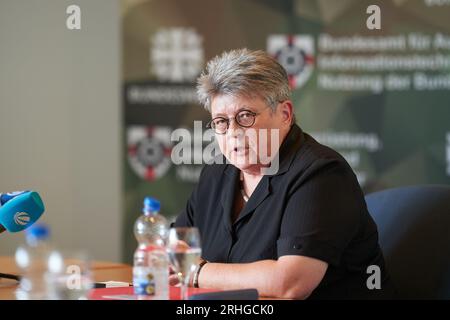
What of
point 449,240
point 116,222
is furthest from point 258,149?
point 116,222

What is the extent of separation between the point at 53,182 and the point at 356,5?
2.19 meters

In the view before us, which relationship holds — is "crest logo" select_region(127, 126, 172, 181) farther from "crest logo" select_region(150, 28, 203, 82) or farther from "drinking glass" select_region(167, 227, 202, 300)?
Answer: "drinking glass" select_region(167, 227, 202, 300)

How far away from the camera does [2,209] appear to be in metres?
2.24

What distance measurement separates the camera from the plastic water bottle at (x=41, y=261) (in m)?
1.77

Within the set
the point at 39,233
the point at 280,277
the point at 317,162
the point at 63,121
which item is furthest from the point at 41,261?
the point at 63,121

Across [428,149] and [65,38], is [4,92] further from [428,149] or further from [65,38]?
[428,149]

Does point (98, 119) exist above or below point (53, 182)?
above

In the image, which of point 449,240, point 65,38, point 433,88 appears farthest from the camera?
point 65,38

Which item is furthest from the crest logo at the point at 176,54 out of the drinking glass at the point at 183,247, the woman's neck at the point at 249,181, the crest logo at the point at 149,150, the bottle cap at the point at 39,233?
the bottle cap at the point at 39,233

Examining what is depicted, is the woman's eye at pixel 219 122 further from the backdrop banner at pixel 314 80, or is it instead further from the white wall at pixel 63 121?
the white wall at pixel 63 121

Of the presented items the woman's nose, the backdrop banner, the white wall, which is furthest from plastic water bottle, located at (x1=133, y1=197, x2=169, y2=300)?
the white wall

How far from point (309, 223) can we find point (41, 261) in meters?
0.76

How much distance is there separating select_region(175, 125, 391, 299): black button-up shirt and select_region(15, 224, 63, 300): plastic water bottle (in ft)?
2.24

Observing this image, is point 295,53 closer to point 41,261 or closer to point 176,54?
point 176,54
